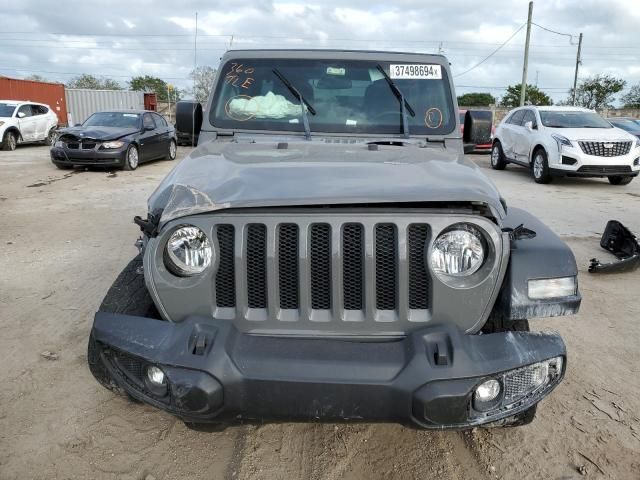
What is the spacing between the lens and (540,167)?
11.8 metres

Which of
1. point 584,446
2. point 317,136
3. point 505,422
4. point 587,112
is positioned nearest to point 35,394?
point 317,136

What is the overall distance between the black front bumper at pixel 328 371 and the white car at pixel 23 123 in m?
18.5

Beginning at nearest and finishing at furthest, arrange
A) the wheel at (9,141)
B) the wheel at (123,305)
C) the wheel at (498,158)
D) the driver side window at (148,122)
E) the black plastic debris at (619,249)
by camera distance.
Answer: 1. the wheel at (123,305)
2. the black plastic debris at (619,249)
3. the driver side window at (148,122)
4. the wheel at (498,158)
5. the wheel at (9,141)

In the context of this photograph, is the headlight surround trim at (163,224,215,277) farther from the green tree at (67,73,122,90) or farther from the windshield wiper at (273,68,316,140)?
the green tree at (67,73,122,90)

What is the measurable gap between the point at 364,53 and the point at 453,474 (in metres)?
2.78

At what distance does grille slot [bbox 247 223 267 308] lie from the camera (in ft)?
6.76

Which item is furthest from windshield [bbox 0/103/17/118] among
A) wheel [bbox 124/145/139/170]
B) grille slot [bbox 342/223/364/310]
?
grille slot [bbox 342/223/364/310]

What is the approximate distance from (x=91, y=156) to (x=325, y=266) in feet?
38.5

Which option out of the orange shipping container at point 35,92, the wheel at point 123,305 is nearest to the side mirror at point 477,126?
the wheel at point 123,305

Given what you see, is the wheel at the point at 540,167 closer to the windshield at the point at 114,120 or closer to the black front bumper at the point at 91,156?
the black front bumper at the point at 91,156

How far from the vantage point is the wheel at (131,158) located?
1271 centimetres

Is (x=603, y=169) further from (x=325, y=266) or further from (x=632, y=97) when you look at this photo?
(x=632, y=97)

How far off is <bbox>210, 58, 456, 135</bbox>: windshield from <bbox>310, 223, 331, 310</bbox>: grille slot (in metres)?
1.62

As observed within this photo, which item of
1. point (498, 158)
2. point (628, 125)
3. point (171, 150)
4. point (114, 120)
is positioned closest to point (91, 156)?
point (114, 120)
